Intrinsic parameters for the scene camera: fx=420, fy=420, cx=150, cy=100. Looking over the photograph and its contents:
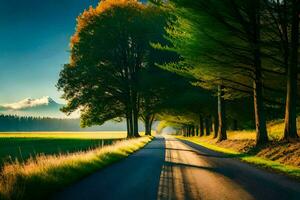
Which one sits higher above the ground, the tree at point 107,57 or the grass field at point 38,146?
the tree at point 107,57

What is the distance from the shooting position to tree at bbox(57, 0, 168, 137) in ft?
153

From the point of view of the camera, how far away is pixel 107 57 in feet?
158

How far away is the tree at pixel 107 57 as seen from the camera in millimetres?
46719

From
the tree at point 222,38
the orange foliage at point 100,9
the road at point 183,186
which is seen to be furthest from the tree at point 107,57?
the road at point 183,186

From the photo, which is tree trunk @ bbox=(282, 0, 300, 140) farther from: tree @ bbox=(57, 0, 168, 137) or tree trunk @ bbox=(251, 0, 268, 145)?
tree @ bbox=(57, 0, 168, 137)

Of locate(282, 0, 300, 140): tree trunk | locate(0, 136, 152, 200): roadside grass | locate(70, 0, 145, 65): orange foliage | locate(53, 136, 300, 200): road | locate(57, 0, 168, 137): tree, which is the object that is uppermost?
locate(70, 0, 145, 65): orange foliage

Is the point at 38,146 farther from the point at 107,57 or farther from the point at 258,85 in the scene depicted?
the point at 258,85

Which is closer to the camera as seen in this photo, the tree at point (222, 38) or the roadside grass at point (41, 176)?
the roadside grass at point (41, 176)

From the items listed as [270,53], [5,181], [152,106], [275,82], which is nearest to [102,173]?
[5,181]

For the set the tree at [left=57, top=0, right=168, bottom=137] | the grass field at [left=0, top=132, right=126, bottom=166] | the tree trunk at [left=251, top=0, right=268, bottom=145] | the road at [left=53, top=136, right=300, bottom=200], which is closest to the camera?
the road at [left=53, top=136, right=300, bottom=200]

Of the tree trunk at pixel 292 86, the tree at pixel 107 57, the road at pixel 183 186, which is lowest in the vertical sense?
the road at pixel 183 186

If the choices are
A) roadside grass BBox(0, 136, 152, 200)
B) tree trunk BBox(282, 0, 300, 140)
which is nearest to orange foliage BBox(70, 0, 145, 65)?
tree trunk BBox(282, 0, 300, 140)

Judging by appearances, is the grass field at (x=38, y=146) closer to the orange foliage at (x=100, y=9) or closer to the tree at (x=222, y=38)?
the tree at (x=222, y=38)

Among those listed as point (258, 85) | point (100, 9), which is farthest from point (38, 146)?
point (258, 85)
